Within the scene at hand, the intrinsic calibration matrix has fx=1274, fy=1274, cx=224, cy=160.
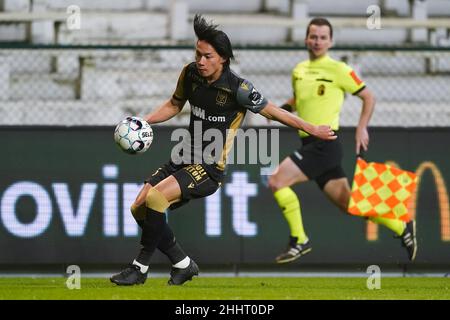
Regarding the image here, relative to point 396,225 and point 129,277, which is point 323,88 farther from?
point 129,277

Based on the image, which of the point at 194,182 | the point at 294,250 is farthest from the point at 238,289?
the point at 294,250

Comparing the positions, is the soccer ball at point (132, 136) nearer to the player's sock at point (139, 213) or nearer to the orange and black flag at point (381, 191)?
the player's sock at point (139, 213)

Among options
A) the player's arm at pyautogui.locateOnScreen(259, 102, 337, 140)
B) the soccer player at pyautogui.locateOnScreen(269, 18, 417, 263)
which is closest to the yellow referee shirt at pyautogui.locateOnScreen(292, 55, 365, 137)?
the soccer player at pyautogui.locateOnScreen(269, 18, 417, 263)

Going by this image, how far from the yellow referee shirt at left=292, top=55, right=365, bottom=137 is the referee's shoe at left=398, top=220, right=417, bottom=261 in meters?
1.29

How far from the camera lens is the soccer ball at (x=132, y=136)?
1066 cm

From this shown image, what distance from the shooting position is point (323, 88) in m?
13.3

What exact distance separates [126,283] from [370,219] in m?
3.56

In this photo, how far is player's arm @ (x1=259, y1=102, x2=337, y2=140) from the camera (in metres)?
10.7

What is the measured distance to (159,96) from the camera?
1773 centimetres

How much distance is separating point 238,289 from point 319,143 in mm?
2335

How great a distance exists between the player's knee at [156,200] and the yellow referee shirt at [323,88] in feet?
9.65

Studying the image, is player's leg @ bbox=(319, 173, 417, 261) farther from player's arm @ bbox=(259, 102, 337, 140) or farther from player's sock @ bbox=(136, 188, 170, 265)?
player's sock @ bbox=(136, 188, 170, 265)

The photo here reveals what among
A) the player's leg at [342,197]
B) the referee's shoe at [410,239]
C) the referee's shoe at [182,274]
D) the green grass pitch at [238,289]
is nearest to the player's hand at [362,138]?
the player's leg at [342,197]
